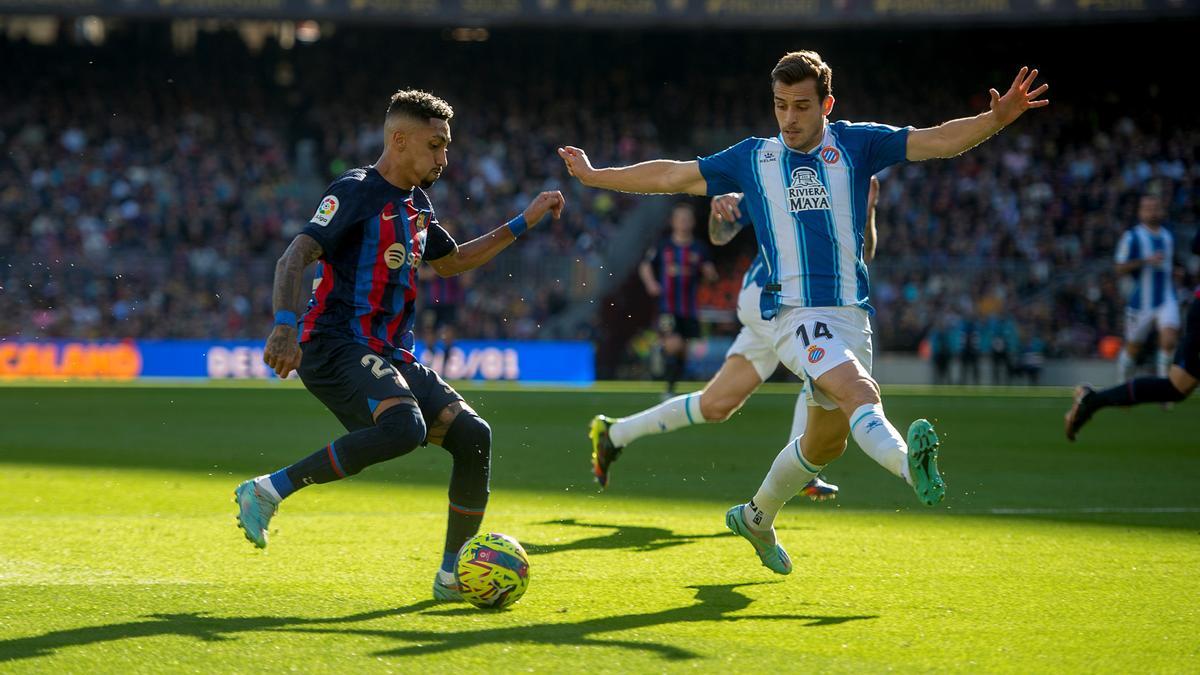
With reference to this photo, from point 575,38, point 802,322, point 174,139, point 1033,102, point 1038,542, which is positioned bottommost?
point 1038,542

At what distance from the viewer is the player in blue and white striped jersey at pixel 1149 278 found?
15008 millimetres

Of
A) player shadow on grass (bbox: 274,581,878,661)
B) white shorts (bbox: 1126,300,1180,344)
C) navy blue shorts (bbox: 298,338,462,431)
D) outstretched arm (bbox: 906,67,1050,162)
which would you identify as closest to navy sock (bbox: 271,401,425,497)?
navy blue shorts (bbox: 298,338,462,431)

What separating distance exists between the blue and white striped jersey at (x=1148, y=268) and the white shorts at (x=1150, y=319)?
5 centimetres

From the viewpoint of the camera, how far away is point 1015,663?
4.04m

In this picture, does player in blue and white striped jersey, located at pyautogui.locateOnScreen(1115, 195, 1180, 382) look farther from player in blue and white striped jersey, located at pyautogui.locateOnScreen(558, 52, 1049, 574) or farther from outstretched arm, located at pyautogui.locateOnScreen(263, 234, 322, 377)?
outstretched arm, located at pyautogui.locateOnScreen(263, 234, 322, 377)

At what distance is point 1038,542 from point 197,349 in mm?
18805

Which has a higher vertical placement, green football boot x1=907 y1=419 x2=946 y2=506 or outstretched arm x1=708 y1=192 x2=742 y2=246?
outstretched arm x1=708 y1=192 x2=742 y2=246

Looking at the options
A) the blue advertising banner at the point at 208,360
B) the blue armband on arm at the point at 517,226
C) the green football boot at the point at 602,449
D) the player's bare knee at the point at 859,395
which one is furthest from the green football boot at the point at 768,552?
the blue advertising banner at the point at 208,360

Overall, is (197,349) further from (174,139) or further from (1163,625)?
(1163,625)

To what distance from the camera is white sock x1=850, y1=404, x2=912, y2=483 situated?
4637 millimetres

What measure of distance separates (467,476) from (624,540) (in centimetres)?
146

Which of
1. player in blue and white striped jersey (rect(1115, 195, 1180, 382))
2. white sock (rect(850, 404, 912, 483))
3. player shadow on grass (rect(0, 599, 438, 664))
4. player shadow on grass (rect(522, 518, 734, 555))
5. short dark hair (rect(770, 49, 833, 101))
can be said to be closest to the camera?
player shadow on grass (rect(0, 599, 438, 664))

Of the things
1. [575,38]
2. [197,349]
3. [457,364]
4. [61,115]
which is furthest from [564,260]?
[61,115]

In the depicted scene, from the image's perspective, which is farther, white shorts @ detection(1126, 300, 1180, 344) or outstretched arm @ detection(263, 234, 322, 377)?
white shorts @ detection(1126, 300, 1180, 344)
